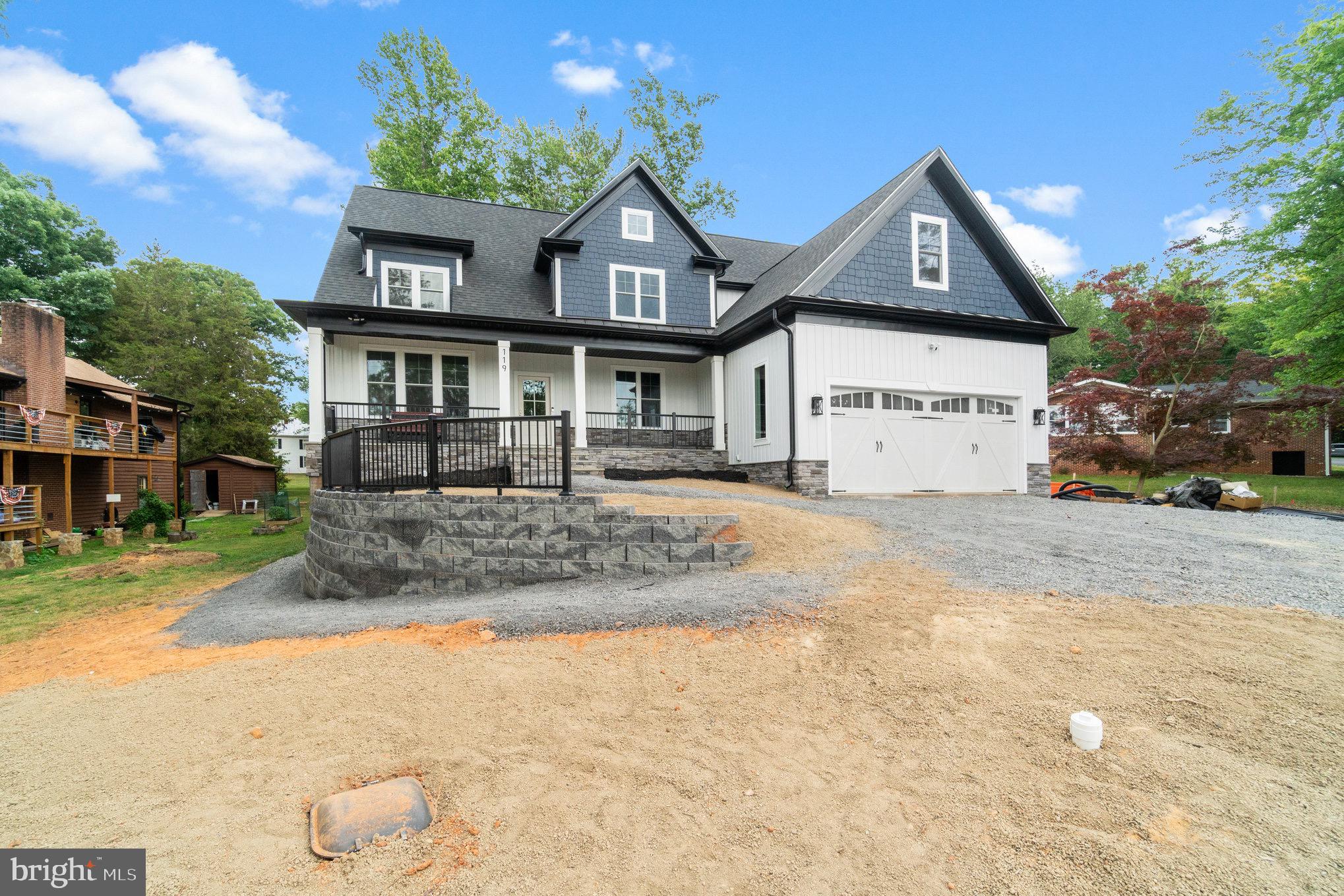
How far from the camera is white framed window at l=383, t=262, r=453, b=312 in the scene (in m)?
14.0

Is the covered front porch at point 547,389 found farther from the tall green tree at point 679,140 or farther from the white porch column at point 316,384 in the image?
the tall green tree at point 679,140

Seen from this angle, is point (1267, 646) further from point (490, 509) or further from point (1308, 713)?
point (490, 509)

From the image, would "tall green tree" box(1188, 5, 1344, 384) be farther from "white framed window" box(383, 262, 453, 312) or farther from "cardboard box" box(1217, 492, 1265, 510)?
"white framed window" box(383, 262, 453, 312)

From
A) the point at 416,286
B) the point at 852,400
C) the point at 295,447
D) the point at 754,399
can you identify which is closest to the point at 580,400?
the point at 754,399

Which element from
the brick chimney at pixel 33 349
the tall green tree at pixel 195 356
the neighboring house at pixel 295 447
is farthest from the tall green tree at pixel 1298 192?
the neighboring house at pixel 295 447

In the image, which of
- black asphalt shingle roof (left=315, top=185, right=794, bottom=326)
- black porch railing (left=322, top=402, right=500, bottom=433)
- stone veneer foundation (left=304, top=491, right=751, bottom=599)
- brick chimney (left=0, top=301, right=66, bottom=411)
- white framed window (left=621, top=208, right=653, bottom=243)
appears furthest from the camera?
white framed window (left=621, top=208, right=653, bottom=243)

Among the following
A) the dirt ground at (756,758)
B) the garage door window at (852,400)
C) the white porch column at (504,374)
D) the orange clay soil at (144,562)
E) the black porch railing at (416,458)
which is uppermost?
the white porch column at (504,374)

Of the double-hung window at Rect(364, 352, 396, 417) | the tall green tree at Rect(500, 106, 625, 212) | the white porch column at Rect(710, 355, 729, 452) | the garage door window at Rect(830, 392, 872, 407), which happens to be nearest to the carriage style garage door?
the garage door window at Rect(830, 392, 872, 407)

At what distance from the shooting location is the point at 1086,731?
2.80 metres

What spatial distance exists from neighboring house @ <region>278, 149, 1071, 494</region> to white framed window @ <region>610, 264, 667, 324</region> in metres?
Result: 0.06

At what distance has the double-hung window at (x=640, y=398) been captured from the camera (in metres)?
15.7

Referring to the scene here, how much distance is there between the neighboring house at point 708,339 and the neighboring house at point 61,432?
748 cm

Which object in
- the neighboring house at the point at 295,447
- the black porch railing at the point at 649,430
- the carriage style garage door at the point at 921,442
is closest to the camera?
the carriage style garage door at the point at 921,442

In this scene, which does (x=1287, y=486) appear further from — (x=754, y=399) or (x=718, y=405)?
(x=718, y=405)
